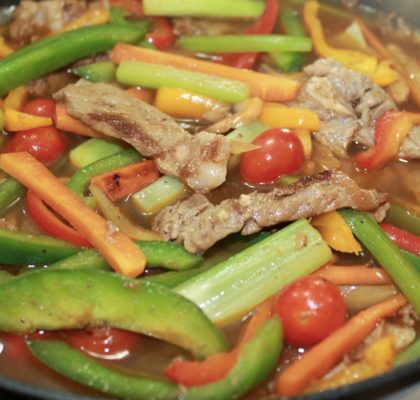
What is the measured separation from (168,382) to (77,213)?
880mm

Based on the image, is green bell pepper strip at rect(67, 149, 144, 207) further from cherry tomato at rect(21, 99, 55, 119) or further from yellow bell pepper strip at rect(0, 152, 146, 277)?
cherry tomato at rect(21, 99, 55, 119)

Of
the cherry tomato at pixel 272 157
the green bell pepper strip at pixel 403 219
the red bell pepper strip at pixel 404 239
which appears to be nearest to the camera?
the red bell pepper strip at pixel 404 239

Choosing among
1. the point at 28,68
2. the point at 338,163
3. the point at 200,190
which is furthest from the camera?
the point at 28,68

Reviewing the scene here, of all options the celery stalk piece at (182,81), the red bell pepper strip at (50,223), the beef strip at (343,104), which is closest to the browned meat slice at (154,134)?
the celery stalk piece at (182,81)

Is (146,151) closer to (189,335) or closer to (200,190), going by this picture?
(200,190)

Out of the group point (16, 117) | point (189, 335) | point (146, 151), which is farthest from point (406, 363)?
point (16, 117)

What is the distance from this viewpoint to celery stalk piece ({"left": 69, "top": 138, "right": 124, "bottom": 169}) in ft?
11.8

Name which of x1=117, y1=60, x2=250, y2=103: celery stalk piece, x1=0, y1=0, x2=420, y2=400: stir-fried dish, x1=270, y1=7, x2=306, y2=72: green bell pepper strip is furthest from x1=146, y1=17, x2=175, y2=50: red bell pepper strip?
x1=270, y1=7, x2=306, y2=72: green bell pepper strip

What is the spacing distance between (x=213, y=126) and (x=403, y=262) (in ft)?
4.02

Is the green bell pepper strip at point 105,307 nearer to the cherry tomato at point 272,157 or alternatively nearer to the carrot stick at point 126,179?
the carrot stick at point 126,179

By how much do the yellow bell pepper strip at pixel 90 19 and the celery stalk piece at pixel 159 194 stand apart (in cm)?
150

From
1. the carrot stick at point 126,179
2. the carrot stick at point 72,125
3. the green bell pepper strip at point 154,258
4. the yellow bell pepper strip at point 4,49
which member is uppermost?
the yellow bell pepper strip at point 4,49

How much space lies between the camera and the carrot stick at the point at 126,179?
3.31 meters

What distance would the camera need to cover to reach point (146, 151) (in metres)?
3.42
